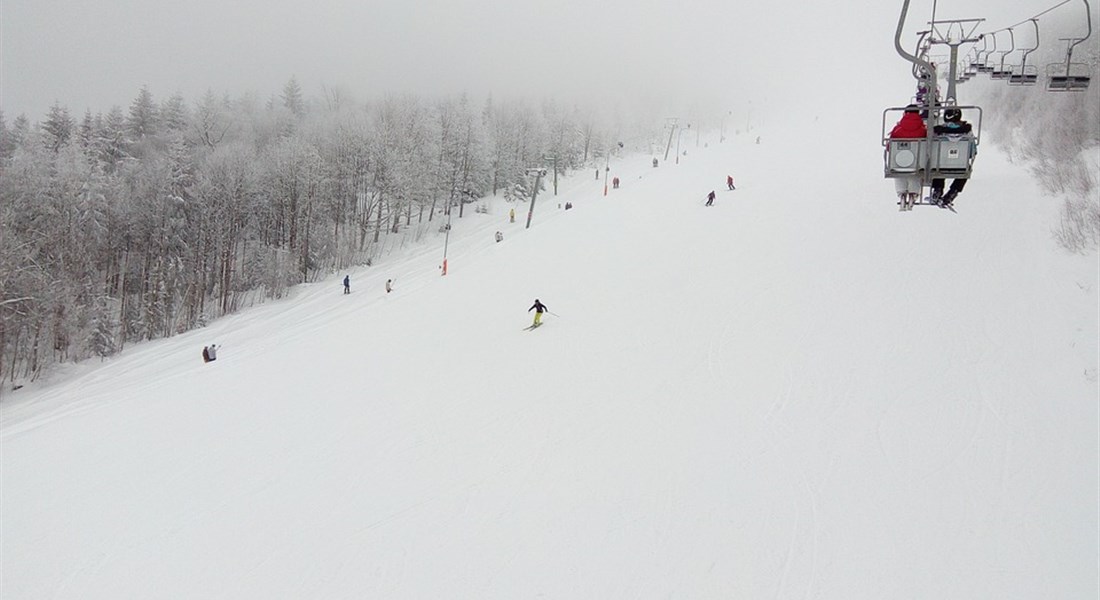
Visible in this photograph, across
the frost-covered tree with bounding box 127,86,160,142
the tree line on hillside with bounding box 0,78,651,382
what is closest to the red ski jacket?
the tree line on hillside with bounding box 0,78,651,382

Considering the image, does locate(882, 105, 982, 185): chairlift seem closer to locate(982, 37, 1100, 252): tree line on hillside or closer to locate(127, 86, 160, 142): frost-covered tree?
locate(982, 37, 1100, 252): tree line on hillside

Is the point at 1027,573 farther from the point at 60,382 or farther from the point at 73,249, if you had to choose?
the point at 73,249

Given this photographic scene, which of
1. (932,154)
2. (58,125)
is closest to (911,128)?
(932,154)

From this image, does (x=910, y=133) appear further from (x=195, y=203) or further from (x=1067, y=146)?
(x=195, y=203)

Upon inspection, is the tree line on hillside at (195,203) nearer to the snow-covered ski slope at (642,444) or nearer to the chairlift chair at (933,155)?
the snow-covered ski slope at (642,444)

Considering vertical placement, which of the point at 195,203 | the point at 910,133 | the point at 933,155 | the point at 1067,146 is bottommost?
the point at 195,203

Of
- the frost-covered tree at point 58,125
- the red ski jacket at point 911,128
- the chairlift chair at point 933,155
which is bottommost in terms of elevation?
the chairlift chair at point 933,155

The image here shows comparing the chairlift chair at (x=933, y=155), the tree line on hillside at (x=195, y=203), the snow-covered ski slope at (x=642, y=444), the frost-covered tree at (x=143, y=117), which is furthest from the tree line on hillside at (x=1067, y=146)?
the frost-covered tree at (x=143, y=117)
